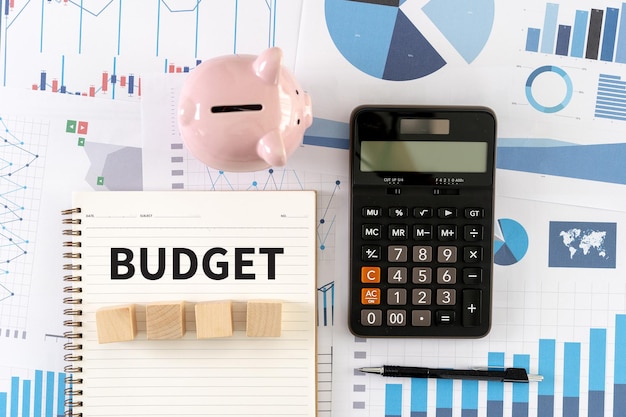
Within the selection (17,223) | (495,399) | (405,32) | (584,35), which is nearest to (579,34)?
(584,35)

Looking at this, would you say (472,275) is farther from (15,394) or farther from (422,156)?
Answer: (15,394)

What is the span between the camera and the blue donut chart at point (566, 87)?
1.80 feet

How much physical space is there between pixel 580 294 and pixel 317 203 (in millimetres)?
288

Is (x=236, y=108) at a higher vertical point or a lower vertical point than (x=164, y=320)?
higher

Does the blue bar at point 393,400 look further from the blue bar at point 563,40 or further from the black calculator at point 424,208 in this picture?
the blue bar at point 563,40

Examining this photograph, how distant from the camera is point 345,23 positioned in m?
0.54

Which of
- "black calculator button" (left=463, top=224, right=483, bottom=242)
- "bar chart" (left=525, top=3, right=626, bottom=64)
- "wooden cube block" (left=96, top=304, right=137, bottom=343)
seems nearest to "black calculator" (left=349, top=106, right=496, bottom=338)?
"black calculator button" (left=463, top=224, right=483, bottom=242)

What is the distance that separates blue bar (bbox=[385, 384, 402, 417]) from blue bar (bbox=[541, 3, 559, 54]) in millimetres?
376

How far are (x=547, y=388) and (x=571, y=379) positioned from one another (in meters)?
0.03

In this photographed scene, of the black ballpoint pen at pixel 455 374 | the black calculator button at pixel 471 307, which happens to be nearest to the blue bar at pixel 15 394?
the black ballpoint pen at pixel 455 374

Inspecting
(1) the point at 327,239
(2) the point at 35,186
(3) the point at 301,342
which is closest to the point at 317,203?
(1) the point at 327,239

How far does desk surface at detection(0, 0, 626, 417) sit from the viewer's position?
0.54 m

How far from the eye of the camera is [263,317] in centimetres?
52

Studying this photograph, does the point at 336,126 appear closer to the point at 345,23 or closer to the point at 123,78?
the point at 345,23
